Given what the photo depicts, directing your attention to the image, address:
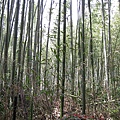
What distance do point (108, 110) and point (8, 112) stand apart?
145 cm

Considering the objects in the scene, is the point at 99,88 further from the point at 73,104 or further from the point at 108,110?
the point at 73,104

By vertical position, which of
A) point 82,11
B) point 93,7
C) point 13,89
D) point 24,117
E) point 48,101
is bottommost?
point 24,117

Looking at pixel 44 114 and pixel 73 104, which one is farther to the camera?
pixel 73 104

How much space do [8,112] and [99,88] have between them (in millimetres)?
1393

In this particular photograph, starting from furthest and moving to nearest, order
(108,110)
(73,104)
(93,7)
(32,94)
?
(93,7) < (73,104) < (32,94) < (108,110)

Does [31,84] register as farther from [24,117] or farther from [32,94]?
[24,117]

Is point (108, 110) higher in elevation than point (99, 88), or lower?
lower

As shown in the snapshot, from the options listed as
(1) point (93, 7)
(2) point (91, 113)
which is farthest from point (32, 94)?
(1) point (93, 7)

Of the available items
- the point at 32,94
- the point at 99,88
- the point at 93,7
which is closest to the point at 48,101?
the point at 32,94

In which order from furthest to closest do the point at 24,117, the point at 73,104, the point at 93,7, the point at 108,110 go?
the point at 93,7 → the point at 73,104 → the point at 24,117 → the point at 108,110

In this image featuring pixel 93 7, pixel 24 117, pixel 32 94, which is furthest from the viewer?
pixel 93 7

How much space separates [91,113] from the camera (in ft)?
10.2

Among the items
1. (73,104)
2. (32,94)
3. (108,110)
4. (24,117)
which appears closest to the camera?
(108,110)

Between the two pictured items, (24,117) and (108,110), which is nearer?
(108,110)
